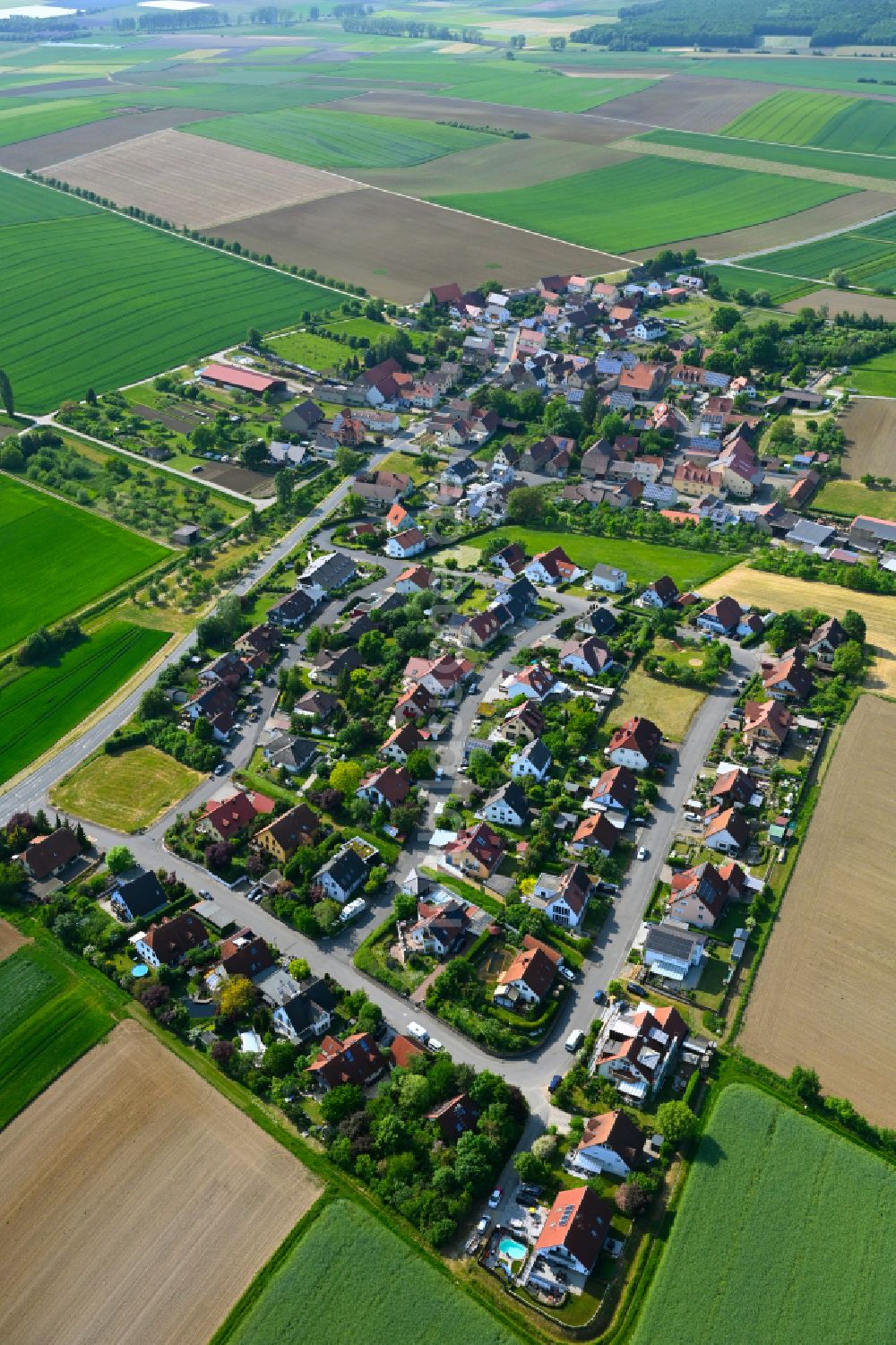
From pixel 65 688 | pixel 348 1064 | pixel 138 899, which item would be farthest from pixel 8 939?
pixel 65 688

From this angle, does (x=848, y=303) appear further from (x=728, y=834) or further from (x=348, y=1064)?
(x=348, y=1064)

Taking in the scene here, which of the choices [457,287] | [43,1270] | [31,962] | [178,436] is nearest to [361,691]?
[31,962]

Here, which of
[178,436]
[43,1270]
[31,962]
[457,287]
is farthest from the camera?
[457,287]

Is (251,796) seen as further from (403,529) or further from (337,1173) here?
(403,529)

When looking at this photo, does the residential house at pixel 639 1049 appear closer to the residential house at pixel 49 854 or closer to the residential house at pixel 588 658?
the residential house at pixel 588 658

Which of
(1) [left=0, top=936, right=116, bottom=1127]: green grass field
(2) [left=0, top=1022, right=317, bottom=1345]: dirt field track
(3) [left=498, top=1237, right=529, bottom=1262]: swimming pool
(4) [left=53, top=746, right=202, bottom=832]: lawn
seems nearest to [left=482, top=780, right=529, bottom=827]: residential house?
(4) [left=53, top=746, right=202, bottom=832]: lawn

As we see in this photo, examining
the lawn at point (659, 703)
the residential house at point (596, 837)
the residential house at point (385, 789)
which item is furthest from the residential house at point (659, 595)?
the residential house at point (385, 789)

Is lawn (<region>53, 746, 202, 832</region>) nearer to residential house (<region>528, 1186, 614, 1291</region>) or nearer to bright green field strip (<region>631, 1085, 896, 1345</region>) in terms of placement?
residential house (<region>528, 1186, 614, 1291</region>)
